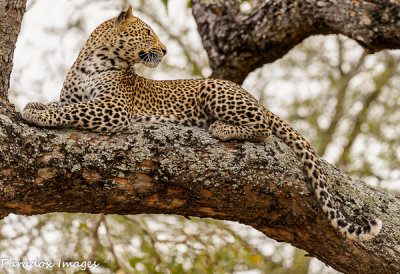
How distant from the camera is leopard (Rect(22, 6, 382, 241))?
17.8 feet

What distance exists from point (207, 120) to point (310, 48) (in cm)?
879

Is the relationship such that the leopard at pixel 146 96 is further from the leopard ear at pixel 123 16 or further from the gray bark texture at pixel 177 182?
the gray bark texture at pixel 177 182

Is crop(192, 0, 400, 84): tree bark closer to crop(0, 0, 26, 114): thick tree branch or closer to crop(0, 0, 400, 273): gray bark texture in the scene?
crop(0, 0, 400, 273): gray bark texture

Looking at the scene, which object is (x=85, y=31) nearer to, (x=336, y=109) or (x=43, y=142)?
(x=336, y=109)

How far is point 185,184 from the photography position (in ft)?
14.8

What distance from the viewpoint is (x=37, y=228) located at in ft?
26.8

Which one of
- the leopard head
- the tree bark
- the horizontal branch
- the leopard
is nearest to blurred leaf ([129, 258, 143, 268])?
the leopard

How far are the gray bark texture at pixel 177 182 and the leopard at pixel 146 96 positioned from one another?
0.46m

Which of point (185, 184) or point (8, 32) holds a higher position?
point (8, 32)

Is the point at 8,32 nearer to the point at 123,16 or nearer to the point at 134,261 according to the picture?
the point at 123,16

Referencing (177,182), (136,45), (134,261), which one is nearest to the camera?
(177,182)

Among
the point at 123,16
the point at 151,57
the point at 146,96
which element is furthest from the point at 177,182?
the point at 123,16

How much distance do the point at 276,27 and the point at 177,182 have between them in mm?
2790

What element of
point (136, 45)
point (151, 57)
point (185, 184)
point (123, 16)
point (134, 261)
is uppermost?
point (123, 16)
